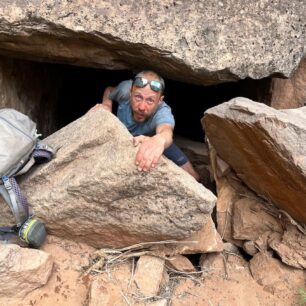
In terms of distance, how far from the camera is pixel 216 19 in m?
2.99

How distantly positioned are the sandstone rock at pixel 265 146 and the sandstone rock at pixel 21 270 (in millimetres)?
1360

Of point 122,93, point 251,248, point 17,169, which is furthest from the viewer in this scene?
point 122,93

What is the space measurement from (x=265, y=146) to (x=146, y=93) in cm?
99

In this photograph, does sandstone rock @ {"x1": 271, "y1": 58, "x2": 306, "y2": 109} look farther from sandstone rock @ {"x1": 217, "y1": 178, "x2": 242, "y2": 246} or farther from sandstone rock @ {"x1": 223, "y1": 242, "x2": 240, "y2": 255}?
sandstone rock @ {"x1": 223, "y1": 242, "x2": 240, "y2": 255}

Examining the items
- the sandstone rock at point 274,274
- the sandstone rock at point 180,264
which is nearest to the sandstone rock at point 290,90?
the sandstone rock at point 274,274

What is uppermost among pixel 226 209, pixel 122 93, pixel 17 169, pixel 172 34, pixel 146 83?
pixel 172 34

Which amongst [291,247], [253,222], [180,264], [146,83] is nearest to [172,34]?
[146,83]

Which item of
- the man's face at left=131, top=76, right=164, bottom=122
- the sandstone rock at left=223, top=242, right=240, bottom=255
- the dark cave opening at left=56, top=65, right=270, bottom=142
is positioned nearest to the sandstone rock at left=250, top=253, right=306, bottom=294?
the sandstone rock at left=223, top=242, right=240, bottom=255

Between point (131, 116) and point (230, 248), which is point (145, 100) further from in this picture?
point (230, 248)

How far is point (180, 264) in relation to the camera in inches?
111

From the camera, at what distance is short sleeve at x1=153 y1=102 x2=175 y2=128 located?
124 inches

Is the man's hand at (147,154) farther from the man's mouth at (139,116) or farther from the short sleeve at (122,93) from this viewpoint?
the short sleeve at (122,93)

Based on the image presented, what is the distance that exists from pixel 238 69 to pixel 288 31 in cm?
47

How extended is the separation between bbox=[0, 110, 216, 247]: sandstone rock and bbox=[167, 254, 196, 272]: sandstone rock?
0.21 m
